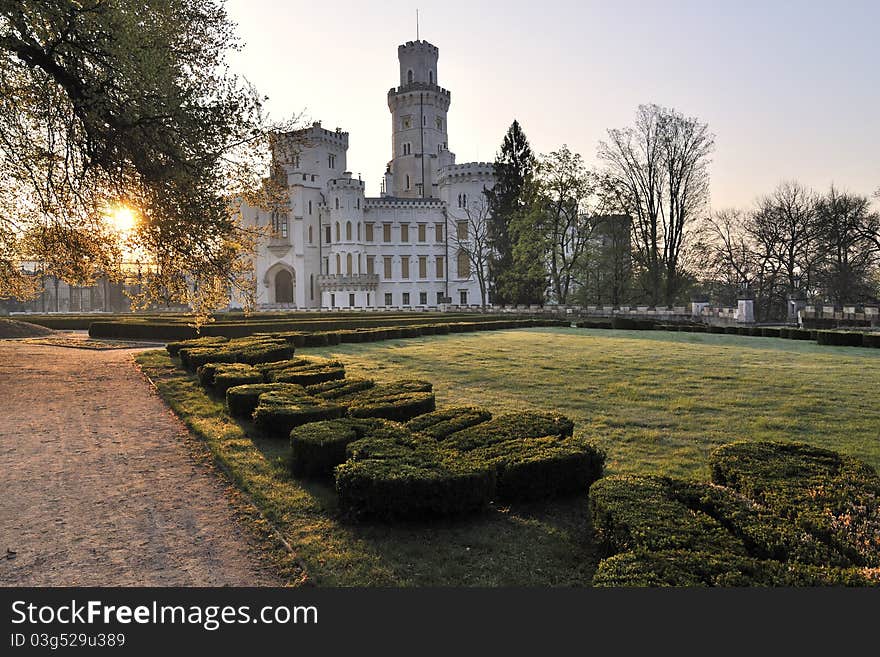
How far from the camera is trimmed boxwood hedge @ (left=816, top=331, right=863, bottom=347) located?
17531mm

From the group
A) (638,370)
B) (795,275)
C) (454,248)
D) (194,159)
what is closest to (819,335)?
(638,370)

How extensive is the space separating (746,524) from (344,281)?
56.1m

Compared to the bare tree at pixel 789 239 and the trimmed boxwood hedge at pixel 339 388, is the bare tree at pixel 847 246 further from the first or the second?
the trimmed boxwood hedge at pixel 339 388

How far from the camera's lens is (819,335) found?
18375mm

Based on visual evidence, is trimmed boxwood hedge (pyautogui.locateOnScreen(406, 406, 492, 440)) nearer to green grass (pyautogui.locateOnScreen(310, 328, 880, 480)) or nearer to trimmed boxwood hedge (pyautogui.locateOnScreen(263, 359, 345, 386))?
green grass (pyautogui.locateOnScreen(310, 328, 880, 480))

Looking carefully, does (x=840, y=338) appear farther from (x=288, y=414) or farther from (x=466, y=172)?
(x=466, y=172)

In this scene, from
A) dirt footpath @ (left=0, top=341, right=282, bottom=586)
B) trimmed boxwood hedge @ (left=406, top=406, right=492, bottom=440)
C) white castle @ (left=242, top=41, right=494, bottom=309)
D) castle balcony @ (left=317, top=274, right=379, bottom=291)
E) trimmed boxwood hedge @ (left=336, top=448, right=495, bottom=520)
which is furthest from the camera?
white castle @ (left=242, top=41, right=494, bottom=309)

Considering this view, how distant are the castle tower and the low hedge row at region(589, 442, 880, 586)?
218ft

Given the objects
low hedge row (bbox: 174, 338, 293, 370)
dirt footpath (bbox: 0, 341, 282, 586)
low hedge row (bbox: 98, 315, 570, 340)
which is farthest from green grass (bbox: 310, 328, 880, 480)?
dirt footpath (bbox: 0, 341, 282, 586)

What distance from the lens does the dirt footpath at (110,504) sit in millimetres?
3760

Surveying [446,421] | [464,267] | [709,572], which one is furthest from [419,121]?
[709,572]

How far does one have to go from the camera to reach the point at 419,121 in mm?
68375

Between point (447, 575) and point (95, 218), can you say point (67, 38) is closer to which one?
point (95, 218)

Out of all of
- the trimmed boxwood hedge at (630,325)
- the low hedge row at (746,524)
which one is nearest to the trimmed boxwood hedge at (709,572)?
the low hedge row at (746,524)
